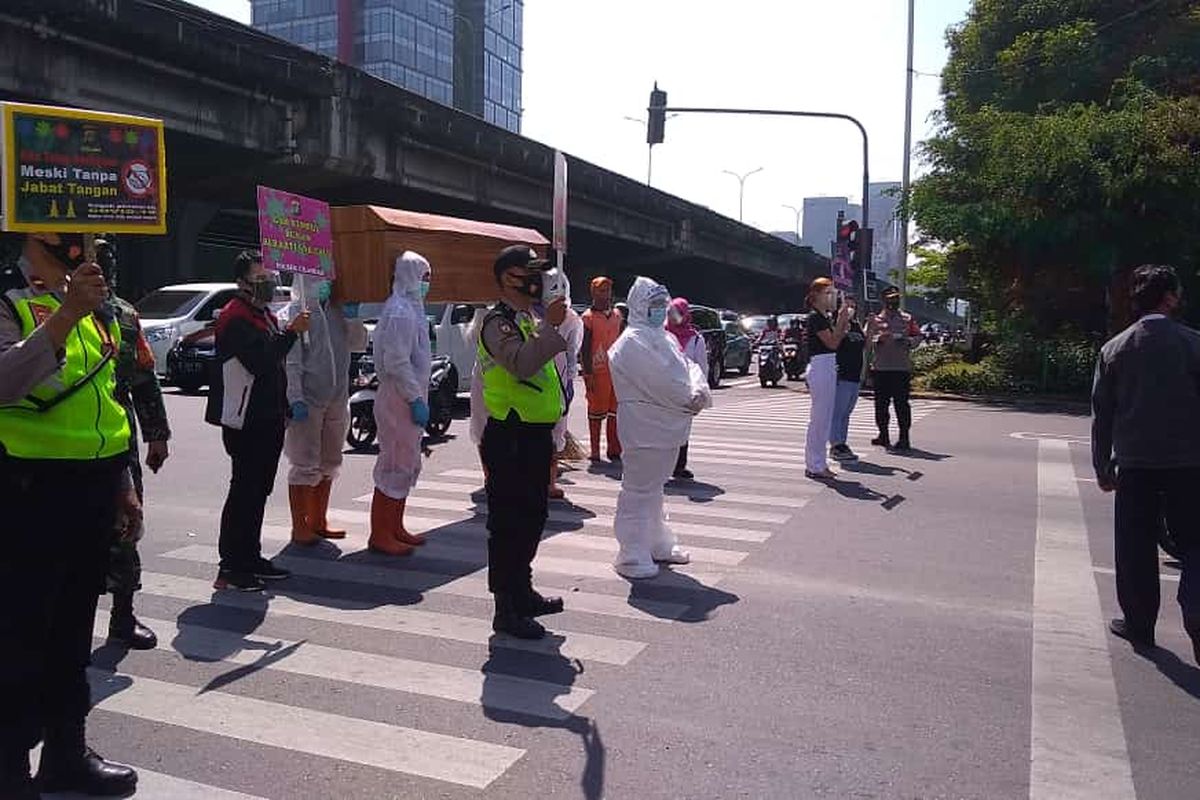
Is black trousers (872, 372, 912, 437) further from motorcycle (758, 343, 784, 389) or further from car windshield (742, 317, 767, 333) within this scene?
car windshield (742, 317, 767, 333)

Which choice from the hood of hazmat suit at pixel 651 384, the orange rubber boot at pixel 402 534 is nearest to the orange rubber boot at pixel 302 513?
the orange rubber boot at pixel 402 534

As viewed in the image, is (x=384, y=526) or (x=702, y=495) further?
(x=702, y=495)

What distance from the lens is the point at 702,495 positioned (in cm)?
961

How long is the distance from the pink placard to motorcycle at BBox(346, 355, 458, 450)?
4.27 meters

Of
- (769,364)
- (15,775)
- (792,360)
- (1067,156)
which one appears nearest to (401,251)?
(15,775)

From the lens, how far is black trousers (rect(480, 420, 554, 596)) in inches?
206

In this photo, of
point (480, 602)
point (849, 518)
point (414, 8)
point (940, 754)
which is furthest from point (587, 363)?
point (414, 8)

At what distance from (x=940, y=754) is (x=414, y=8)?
88.1 m

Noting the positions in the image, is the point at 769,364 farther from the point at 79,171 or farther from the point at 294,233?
the point at 79,171

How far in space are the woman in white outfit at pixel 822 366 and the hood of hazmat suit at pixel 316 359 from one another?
5.04 meters

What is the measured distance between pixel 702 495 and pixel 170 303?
13494mm

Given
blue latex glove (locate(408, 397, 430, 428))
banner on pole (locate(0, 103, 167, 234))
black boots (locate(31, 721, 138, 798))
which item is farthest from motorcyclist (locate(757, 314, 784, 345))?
black boots (locate(31, 721, 138, 798))

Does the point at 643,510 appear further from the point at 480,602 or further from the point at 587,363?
the point at 587,363

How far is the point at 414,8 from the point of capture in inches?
3334
